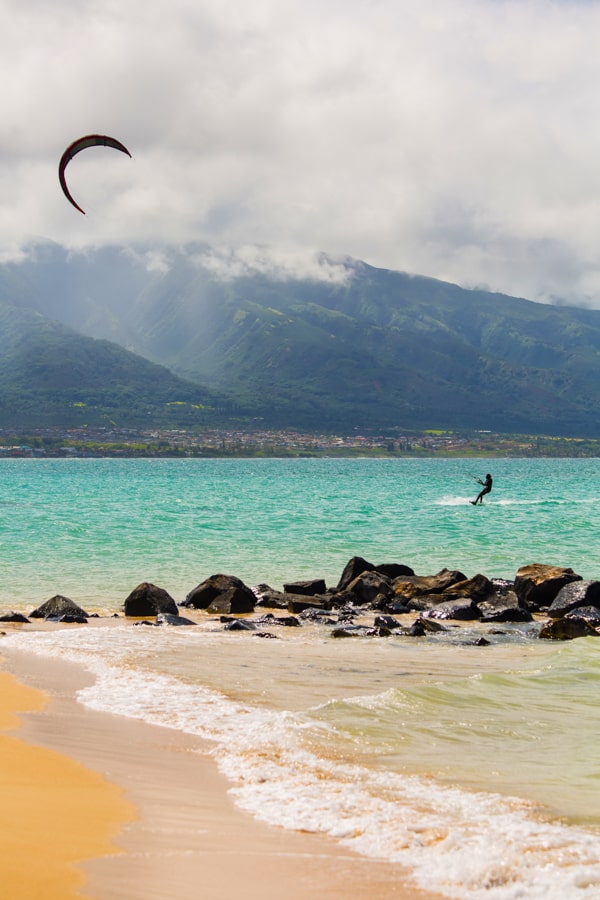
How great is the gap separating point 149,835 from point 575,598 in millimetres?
19868

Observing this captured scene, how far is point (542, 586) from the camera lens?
27.5 meters

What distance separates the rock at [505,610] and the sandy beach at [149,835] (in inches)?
601

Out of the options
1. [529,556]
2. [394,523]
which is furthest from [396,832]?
[394,523]

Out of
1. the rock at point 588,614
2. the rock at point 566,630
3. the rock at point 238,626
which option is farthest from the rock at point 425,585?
the rock at point 238,626

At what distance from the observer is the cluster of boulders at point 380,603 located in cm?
2205

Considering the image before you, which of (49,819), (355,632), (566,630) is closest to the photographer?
(49,819)

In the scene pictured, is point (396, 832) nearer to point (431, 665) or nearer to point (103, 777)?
point (103, 777)

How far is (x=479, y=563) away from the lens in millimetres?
39406

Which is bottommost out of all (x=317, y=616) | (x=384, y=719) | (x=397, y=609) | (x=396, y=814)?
(x=397, y=609)

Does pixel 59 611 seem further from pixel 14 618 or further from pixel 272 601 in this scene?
pixel 272 601

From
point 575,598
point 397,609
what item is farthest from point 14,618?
point 575,598

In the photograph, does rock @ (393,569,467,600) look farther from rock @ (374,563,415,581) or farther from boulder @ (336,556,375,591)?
rock @ (374,563,415,581)

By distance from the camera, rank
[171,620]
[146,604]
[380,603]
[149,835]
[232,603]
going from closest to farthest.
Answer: [149,835]
[171,620]
[146,604]
[232,603]
[380,603]

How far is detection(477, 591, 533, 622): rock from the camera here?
24469mm
